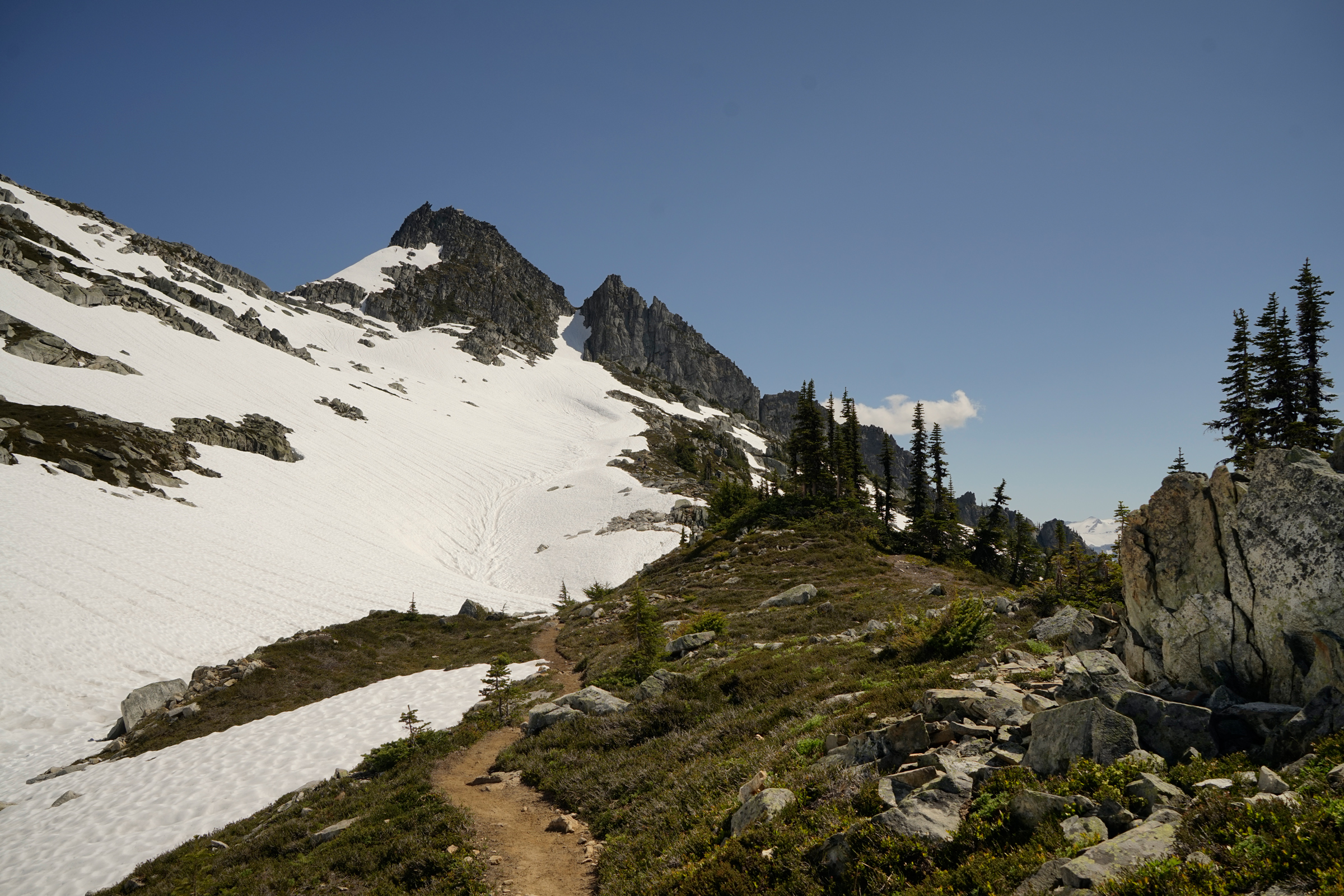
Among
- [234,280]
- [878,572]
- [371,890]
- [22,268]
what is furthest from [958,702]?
[234,280]

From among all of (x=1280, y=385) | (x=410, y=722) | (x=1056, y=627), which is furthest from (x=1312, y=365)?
(x=410, y=722)

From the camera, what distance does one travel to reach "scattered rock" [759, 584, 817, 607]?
94.4 feet

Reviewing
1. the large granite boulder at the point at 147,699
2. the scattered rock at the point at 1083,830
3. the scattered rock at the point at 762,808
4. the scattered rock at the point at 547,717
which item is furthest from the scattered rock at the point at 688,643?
the large granite boulder at the point at 147,699

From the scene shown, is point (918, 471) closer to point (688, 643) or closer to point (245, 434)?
point (688, 643)

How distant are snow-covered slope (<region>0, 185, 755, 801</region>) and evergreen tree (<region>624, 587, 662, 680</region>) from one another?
2259cm

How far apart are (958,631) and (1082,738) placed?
8.58 m

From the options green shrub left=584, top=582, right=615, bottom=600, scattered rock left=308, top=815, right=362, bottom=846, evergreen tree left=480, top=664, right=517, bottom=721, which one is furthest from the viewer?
green shrub left=584, top=582, right=615, bottom=600

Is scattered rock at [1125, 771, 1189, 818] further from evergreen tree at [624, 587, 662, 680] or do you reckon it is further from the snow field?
the snow field

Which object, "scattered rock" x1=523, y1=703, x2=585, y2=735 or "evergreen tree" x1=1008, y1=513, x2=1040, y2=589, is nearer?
"scattered rock" x1=523, y1=703, x2=585, y2=735

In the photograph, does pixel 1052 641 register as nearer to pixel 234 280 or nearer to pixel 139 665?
pixel 139 665

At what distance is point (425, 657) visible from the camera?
3284cm

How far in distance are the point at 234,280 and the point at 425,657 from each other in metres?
169

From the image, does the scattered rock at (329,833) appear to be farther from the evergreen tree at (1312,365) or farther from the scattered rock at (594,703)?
the evergreen tree at (1312,365)

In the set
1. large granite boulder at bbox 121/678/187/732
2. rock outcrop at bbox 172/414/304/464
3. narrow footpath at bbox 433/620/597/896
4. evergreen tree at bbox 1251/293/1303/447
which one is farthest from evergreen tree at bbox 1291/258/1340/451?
rock outcrop at bbox 172/414/304/464
